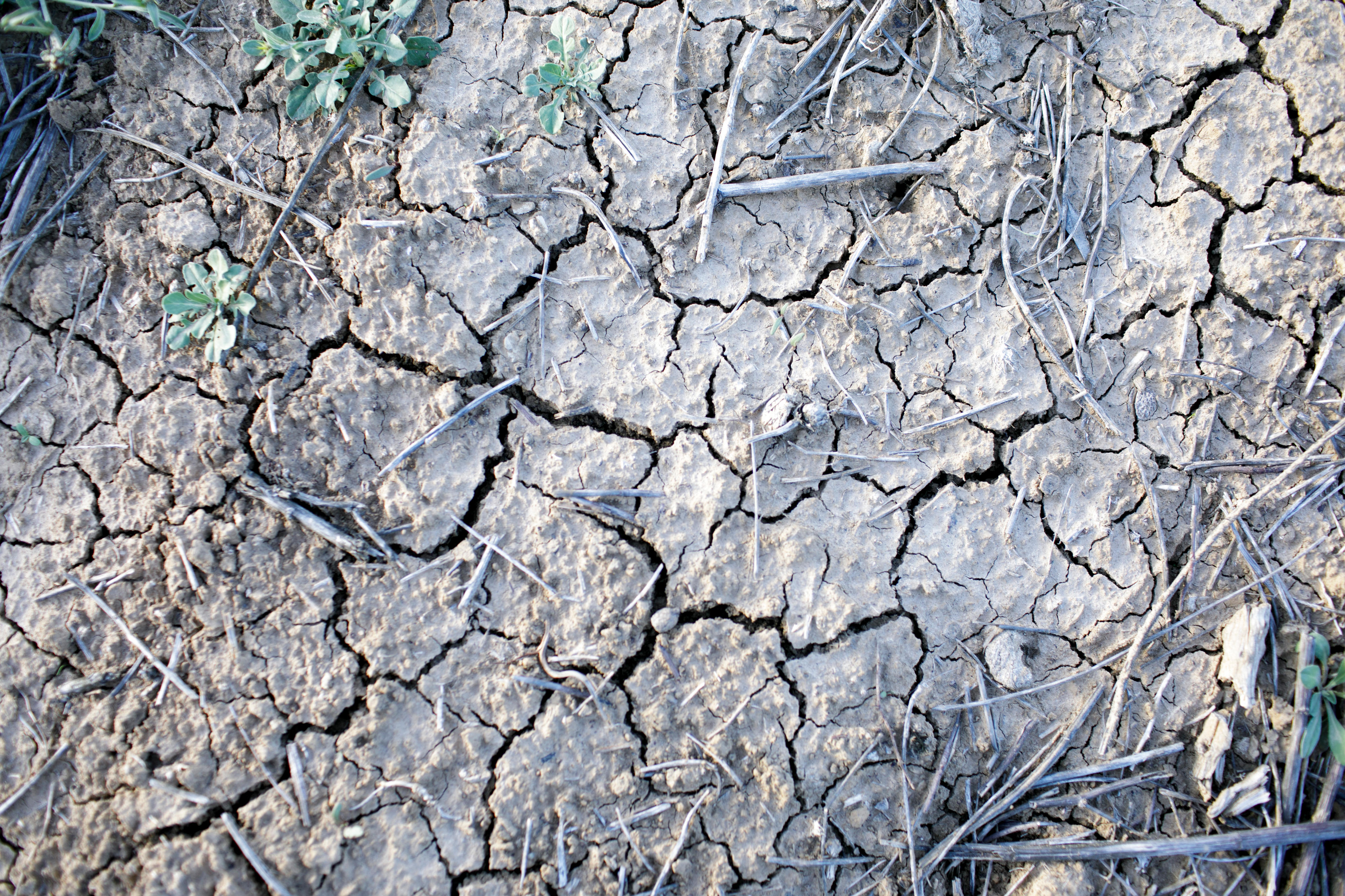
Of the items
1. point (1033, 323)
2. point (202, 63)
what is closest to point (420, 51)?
point (202, 63)

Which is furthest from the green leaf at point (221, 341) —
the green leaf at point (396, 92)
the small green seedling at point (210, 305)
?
the green leaf at point (396, 92)

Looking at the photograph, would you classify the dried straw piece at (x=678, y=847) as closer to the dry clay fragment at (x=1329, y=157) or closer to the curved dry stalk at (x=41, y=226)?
the dry clay fragment at (x=1329, y=157)

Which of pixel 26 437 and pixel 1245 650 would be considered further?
pixel 26 437

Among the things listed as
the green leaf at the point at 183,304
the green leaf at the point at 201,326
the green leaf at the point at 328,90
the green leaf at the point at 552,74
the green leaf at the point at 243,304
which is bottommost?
the green leaf at the point at 201,326

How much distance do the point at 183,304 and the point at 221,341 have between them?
0.17 metres

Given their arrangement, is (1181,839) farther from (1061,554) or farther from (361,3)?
(361,3)

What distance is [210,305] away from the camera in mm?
2180

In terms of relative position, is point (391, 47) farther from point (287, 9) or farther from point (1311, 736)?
point (1311, 736)

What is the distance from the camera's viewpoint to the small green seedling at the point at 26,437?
7.07 feet

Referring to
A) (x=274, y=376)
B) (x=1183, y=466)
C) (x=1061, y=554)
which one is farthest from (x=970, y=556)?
(x=274, y=376)

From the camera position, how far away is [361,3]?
88.1 inches

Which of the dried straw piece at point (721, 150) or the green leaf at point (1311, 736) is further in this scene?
the dried straw piece at point (721, 150)

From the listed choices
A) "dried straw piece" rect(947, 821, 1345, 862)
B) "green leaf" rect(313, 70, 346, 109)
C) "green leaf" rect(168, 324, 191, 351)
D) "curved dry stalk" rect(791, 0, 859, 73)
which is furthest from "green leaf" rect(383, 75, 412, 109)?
"dried straw piece" rect(947, 821, 1345, 862)

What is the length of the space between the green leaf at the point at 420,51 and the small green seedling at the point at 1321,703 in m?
3.10
